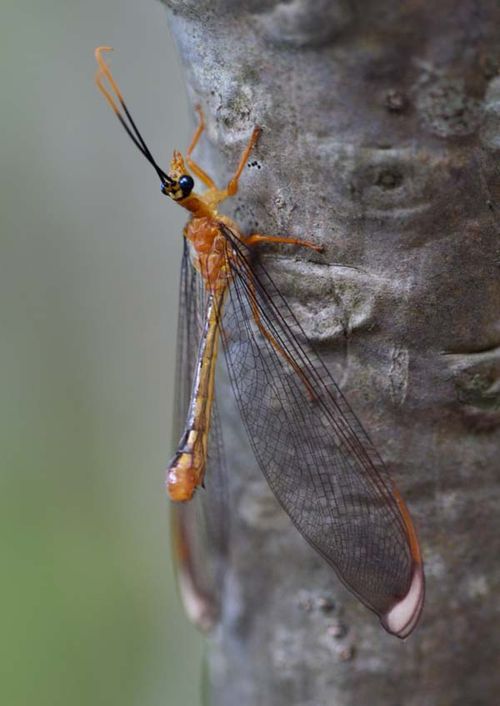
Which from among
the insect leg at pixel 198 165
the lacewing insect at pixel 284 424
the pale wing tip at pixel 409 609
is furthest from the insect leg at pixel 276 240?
the pale wing tip at pixel 409 609

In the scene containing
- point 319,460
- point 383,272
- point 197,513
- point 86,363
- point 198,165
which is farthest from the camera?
point 86,363

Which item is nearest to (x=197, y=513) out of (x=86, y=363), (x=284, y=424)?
(x=284, y=424)

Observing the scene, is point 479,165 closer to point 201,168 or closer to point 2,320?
point 201,168

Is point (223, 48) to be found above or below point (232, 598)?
above

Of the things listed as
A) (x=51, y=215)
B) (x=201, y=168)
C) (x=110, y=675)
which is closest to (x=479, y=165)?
(x=201, y=168)

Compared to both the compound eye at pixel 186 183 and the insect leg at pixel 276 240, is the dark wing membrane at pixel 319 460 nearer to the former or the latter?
the insect leg at pixel 276 240

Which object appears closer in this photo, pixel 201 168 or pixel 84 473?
pixel 201 168

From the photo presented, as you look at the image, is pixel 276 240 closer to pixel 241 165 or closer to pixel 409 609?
pixel 241 165
